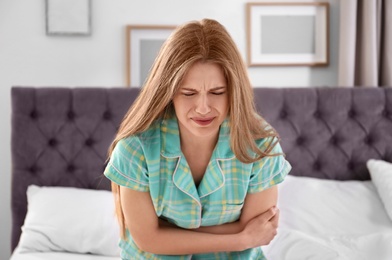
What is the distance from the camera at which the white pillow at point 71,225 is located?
2.48 meters

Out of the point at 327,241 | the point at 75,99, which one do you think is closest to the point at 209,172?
the point at 327,241

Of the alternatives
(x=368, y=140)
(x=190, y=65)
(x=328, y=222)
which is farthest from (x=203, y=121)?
(x=368, y=140)

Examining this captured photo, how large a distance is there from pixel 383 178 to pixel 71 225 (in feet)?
4.62

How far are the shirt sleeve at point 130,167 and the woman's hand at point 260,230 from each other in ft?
1.12

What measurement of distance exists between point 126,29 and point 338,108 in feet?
3.83

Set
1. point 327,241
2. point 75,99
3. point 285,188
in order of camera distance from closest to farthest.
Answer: point 327,241 → point 285,188 → point 75,99

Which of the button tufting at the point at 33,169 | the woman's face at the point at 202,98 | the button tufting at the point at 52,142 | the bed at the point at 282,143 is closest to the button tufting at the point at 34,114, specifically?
the bed at the point at 282,143

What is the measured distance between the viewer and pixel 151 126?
5.97ft

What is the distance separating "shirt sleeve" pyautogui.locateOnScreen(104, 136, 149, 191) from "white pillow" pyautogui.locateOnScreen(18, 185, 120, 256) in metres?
0.78

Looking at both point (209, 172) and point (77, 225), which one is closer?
point (209, 172)

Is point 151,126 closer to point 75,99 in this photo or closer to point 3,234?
point 75,99

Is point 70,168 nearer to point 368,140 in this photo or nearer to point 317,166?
point 317,166

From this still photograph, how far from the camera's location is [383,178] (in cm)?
262

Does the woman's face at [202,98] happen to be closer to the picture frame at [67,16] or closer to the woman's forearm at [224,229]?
the woman's forearm at [224,229]
